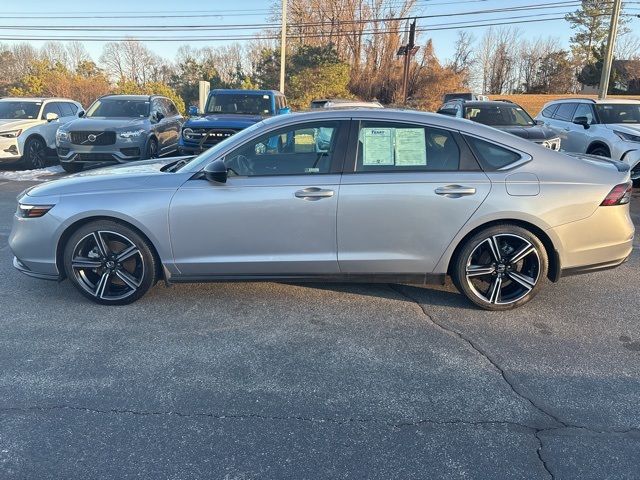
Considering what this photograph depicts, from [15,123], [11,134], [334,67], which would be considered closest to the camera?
[11,134]

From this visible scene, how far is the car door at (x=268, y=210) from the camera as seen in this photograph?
3900mm

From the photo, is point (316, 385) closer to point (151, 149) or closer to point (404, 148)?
point (404, 148)

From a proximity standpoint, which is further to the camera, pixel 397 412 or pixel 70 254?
pixel 70 254

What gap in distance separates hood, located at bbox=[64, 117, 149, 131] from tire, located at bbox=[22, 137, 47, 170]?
1895 millimetres

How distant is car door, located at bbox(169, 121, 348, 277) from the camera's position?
3900 millimetres

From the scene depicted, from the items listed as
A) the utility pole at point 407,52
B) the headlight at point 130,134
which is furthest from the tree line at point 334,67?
the headlight at point 130,134

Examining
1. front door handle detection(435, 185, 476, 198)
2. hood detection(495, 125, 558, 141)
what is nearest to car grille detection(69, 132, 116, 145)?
hood detection(495, 125, 558, 141)

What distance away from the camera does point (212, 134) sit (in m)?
10.6

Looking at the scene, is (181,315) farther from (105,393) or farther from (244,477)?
(244,477)

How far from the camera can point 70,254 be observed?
407cm

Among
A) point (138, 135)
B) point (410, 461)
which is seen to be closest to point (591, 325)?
point (410, 461)

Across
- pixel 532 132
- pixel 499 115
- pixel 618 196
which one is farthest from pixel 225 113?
pixel 618 196

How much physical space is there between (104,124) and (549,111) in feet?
35.3

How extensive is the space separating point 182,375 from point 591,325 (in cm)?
314
